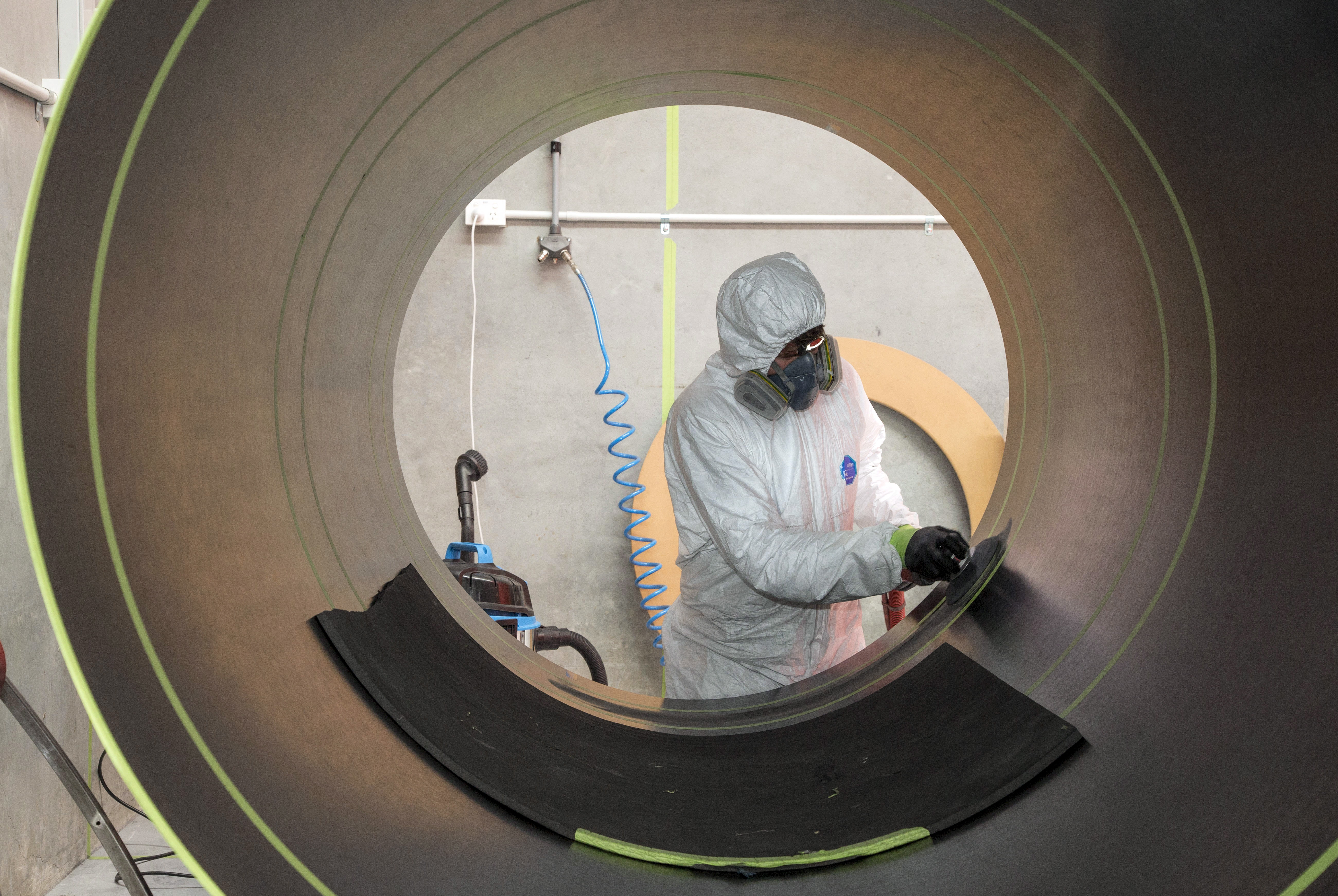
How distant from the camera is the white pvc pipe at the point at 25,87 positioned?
176 centimetres

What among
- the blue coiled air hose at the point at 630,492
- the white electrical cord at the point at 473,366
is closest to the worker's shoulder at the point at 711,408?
the blue coiled air hose at the point at 630,492

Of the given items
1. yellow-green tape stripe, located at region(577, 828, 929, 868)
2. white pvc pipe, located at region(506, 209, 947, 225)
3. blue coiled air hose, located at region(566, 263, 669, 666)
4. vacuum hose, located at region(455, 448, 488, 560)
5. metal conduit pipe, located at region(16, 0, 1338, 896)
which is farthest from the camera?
white pvc pipe, located at region(506, 209, 947, 225)

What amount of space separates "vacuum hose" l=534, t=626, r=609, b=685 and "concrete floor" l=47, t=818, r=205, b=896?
40.8 inches

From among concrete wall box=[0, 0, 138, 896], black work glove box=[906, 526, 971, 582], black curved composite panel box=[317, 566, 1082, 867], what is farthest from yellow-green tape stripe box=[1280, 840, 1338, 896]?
concrete wall box=[0, 0, 138, 896]

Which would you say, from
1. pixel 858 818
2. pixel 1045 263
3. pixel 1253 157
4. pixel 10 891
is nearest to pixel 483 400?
pixel 10 891

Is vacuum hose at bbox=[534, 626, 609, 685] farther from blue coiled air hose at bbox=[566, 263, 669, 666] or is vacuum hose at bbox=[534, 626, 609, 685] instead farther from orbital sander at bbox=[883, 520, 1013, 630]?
orbital sander at bbox=[883, 520, 1013, 630]

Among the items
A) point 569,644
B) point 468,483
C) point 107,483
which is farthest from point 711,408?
point 107,483

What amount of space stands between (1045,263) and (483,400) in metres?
2.53

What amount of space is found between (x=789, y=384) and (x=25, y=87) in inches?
74.0

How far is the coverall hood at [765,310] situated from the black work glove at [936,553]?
0.63 metres

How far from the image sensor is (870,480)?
255 cm

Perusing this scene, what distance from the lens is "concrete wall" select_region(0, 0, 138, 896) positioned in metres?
1.75

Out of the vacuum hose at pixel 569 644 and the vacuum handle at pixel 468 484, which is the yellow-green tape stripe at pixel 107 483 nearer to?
the vacuum hose at pixel 569 644

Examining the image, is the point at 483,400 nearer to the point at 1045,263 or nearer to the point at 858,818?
the point at 1045,263
